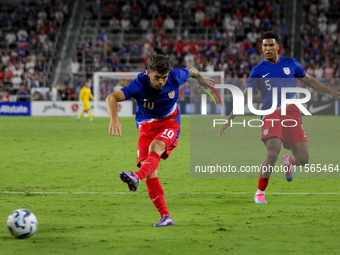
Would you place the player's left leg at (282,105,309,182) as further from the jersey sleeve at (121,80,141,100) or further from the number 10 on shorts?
the jersey sleeve at (121,80,141,100)

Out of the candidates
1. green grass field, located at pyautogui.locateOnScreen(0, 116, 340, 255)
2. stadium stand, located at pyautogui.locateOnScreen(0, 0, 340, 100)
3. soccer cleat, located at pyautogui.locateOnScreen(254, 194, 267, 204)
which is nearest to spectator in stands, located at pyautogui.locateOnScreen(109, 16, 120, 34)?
stadium stand, located at pyautogui.locateOnScreen(0, 0, 340, 100)

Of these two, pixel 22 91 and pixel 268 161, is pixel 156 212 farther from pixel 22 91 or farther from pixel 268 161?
pixel 22 91

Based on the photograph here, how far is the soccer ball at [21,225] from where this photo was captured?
452 cm

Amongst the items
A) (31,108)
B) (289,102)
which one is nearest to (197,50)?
(31,108)

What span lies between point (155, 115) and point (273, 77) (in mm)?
1952

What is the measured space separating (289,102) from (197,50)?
23.7 metres

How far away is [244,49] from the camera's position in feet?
96.9

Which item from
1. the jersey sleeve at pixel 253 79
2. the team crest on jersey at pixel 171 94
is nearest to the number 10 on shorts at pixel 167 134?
the team crest on jersey at pixel 171 94

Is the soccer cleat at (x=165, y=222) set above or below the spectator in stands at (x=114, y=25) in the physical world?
below

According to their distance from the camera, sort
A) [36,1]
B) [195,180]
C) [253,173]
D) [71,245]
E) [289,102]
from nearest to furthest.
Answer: [71,245], [289,102], [195,180], [253,173], [36,1]

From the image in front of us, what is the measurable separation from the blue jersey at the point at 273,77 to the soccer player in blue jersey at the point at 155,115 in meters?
1.27

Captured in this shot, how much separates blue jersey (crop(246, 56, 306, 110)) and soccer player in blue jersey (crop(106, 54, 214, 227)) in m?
1.27

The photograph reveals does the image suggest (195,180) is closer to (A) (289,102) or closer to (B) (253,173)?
(B) (253,173)

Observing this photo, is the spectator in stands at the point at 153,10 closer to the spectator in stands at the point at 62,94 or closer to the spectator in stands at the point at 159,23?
the spectator in stands at the point at 159,23
